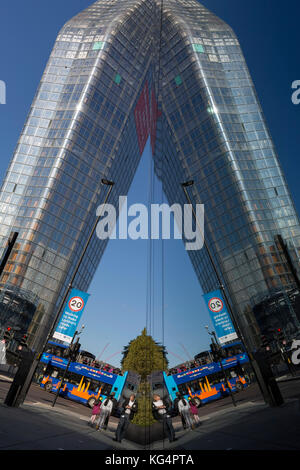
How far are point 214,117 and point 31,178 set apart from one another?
41590 mm

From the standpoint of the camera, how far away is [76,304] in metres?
18.4

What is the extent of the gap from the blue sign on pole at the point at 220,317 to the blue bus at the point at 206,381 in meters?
7.48

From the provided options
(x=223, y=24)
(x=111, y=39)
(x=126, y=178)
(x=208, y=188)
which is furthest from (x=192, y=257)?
(x=223, y=24)

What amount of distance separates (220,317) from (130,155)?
74.7 meters

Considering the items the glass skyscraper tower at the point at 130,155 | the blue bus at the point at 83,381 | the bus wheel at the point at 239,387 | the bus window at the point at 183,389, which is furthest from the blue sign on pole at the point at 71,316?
the glass skyscraper tower at the point at 130,155

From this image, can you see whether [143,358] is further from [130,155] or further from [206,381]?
[130,155]

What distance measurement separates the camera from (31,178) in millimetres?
53094

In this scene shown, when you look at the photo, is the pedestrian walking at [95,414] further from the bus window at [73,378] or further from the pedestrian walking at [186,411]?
the bus window at [73,378]

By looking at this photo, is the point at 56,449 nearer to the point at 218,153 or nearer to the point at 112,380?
the point at 112,380

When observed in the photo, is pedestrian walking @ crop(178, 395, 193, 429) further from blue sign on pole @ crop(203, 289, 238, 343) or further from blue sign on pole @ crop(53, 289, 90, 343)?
blue sign on pole @ crop(53, 289, 90, 343)

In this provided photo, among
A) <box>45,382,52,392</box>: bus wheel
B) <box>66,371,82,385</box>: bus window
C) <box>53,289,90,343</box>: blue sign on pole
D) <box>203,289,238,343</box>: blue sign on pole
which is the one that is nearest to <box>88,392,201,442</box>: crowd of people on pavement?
<box>53,289,90,343</box>: blue sign on pole

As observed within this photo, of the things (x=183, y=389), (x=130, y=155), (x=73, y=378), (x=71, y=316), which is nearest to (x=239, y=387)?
(x=183, y=389)

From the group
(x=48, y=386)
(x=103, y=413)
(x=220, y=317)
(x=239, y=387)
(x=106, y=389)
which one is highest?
(x=220, y=317)

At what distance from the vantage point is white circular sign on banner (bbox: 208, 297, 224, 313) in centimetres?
1806
